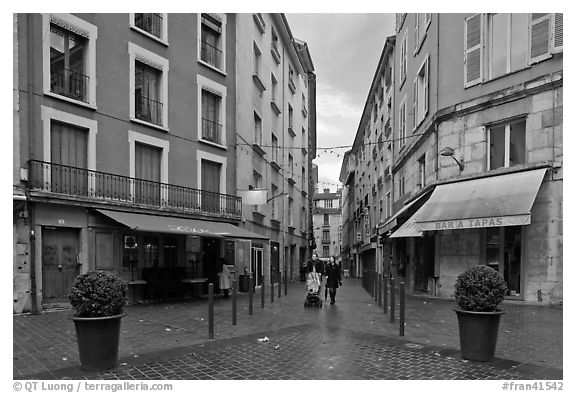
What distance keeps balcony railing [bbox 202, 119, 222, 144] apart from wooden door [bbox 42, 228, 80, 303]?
6.96 m

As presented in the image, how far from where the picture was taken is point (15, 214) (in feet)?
37.2

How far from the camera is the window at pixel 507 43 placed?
42.1ft

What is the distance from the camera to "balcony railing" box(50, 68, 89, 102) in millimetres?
12742

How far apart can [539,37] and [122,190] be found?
13.3 meters

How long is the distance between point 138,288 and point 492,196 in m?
11.4

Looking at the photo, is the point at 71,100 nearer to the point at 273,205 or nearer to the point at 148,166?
the point at 148,166

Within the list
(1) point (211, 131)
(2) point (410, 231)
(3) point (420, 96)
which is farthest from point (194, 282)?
(3) point (420, 96)

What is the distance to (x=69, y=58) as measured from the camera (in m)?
13.2

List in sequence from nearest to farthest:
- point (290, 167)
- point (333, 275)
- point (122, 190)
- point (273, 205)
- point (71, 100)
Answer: point (71, 100) < point (122, 190) < point (333, 275) < point (273, 205) < point (290, 167)

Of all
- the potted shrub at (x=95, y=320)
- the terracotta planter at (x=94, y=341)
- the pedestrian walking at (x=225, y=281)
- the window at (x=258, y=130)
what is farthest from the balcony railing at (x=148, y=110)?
the terracotta planter at (x=94, y=341)

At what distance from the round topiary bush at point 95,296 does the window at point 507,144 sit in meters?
12.0

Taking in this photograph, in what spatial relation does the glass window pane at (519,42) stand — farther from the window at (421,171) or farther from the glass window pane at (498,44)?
the window at (421,171)

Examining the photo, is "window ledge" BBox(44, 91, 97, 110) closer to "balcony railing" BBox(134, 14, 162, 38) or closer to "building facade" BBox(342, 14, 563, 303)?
"balcony railing" BBox(134, 14, 162, 38)
